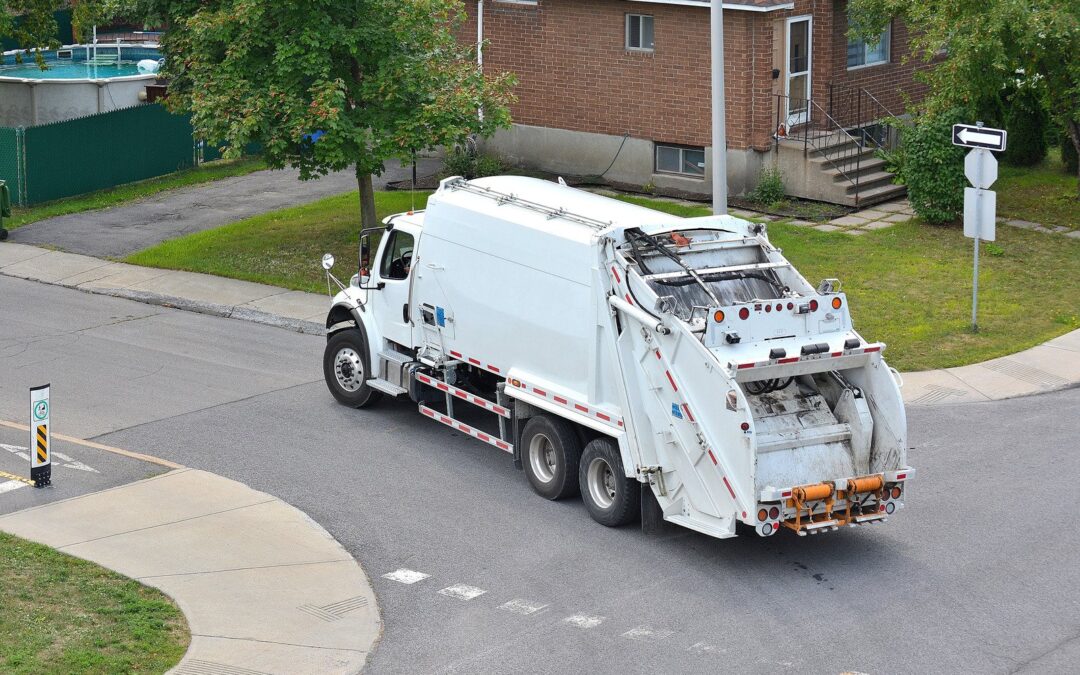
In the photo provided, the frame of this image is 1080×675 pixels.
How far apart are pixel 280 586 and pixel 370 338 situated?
462 cm

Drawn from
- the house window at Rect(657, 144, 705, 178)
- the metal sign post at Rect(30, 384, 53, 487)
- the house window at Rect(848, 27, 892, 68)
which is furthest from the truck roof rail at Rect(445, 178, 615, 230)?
the house window at Rect(848, 27, 892, 68)

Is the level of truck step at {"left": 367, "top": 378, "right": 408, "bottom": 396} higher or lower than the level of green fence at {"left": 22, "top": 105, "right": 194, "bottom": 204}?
lower

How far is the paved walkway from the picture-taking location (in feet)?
81.8

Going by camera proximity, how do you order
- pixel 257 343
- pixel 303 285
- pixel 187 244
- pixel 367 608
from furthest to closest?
pixel 187 244, pixel 303 285, pixel 257 343, pixel 367 608

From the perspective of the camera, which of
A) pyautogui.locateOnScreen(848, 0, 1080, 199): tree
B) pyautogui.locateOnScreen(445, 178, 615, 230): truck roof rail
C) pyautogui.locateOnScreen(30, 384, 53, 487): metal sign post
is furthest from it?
pyautogui.locateOnScreen(848, 0, 1080, 199): tree

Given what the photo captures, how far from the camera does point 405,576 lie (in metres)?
11.2

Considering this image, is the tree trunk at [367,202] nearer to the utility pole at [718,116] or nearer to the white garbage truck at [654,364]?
the utility pole at [718,116]

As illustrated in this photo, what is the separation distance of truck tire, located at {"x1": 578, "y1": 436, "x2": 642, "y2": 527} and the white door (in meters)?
15.2

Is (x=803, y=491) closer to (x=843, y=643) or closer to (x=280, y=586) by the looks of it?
(x=843, y=643)

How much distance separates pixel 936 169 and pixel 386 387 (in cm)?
1181

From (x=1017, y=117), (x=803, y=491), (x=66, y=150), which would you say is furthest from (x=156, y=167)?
(x=803, y=491)

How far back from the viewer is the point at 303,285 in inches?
846

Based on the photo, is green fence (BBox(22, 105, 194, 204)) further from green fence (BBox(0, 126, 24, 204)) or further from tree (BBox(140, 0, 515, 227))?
tree (BBox(140, 0, 515, 227))

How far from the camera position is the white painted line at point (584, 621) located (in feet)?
33.3
